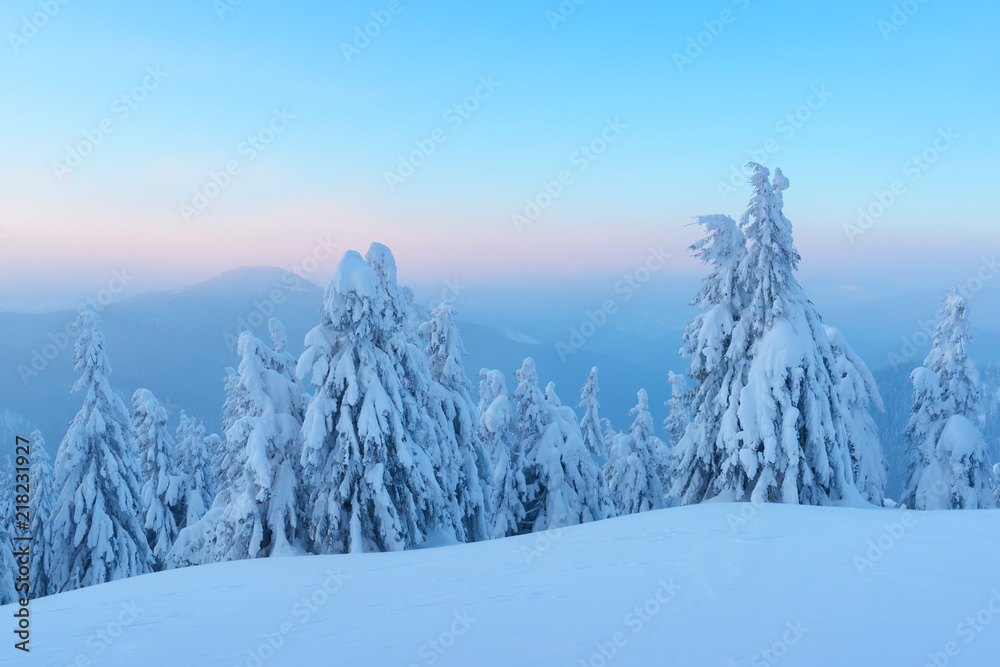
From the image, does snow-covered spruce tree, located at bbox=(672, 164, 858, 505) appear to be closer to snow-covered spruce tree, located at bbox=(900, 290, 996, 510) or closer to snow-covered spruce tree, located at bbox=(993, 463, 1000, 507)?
snow-covered spruce tree, located at bbox=(900, 290, 996, 510)

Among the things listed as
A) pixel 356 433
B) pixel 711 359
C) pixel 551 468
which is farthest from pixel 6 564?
pixel 711 359

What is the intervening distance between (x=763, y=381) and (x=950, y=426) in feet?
44.0

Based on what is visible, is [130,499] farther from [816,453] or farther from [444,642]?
[816,453]

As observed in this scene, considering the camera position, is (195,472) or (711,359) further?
(195,472)

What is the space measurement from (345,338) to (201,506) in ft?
62.8

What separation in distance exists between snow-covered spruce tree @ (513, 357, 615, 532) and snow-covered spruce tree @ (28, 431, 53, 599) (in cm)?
1811

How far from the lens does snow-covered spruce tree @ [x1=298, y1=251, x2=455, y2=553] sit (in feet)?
49.3

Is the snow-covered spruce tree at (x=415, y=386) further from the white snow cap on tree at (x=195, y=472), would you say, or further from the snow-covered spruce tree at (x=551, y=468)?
the white snow cap on tree at (x=195, y=472)

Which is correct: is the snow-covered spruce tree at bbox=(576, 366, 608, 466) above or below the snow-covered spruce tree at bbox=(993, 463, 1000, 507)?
above

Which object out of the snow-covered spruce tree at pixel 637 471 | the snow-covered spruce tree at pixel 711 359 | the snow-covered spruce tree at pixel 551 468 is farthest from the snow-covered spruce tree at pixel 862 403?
the snow-covered spruce tree at pixel 551 468

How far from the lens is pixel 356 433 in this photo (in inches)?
602

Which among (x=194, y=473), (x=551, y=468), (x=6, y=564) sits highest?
(x=194, y=473)

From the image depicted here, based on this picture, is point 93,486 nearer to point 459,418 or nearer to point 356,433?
point 356,433

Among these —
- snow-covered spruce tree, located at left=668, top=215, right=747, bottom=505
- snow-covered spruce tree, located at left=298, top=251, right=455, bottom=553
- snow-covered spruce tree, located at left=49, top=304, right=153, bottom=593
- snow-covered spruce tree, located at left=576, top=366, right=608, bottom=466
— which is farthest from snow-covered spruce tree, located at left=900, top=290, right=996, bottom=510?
snow-covered spruce tree, located at left=49, top=304, right=153, bottom=593
